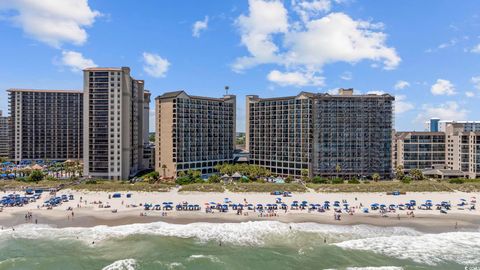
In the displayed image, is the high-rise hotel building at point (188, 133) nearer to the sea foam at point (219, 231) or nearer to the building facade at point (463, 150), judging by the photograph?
the sea foam at point (219, 231)

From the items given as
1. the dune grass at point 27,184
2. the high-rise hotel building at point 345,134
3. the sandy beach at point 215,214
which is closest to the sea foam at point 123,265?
the sandy beach at point 215,214

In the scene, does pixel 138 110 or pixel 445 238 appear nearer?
pixel 445 238

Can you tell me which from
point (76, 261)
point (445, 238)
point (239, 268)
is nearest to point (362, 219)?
point (445, 238)

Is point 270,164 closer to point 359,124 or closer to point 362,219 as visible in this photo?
point 359,124

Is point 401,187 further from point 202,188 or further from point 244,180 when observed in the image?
point 202,188

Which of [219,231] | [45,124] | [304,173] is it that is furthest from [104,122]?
[304,173]

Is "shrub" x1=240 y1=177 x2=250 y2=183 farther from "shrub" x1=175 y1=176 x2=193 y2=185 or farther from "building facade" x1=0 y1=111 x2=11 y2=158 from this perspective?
"building facade" x1=0 y1=111 x2=11 y2=158

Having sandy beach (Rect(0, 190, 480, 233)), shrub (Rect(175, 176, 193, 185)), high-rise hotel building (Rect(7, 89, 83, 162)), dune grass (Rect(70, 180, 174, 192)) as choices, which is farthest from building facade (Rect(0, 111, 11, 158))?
shrub (Rect(175, 176, 193, 185))
